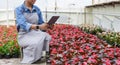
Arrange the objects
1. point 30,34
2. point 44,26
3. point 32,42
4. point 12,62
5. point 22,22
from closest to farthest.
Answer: point 44,26 < point 22,22 < point 32,42 < point 30,34 < point 12,62

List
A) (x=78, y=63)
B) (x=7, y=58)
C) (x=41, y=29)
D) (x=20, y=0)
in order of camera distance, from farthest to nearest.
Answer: (x=20, y=0) → (x=7, y=58) → (x=41, y=29) → (x=78, y=63)

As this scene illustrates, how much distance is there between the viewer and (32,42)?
274 inches

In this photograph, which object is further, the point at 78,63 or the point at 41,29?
the point at 41,29

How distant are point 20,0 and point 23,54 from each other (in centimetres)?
1268

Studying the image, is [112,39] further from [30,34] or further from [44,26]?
[44,26]

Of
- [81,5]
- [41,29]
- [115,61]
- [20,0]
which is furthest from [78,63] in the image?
[81,5]

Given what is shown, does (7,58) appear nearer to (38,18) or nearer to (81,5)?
(38,18)

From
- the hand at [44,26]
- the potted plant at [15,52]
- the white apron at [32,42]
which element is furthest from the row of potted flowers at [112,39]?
the hand at [44,26]

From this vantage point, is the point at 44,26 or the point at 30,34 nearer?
the point at 44,26

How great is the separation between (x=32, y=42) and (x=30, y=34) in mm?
194

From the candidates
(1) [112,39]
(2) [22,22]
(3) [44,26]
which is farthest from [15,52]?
(1) [112,39]

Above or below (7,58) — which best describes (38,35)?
above

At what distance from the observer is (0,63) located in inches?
287

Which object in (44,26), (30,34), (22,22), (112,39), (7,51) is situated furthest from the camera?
(112,39)
